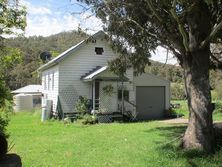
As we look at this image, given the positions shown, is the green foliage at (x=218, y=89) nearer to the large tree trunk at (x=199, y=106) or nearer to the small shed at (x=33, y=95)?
the small shed at (x=33, y=95)

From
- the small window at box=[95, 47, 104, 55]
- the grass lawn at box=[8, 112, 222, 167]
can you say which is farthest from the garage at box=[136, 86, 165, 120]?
the grass lawn at box=[8, 112, 222, 167]

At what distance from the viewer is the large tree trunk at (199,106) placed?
35.1 feet

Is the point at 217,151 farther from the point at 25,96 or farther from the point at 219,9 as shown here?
the point at 25,96

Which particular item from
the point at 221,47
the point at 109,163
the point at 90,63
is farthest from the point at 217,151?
the point at 90,63

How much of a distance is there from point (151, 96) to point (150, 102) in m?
0.47


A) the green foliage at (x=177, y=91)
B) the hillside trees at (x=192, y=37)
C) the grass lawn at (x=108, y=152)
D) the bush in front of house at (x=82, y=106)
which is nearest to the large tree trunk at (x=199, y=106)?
the hillside trees at (x=192, y=37)

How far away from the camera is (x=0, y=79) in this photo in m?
6.43

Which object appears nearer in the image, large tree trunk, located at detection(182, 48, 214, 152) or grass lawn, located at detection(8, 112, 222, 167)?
grass lawn, located at detection(8, 112, 222, 167)

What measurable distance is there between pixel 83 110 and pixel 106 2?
1058 cm

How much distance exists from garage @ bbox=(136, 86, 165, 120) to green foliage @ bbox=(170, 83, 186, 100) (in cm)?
2176

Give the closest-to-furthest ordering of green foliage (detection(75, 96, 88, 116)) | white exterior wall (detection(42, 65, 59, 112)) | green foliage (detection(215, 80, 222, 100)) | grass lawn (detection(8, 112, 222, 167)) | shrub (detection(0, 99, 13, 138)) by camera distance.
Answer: shrub (detection(0, 99, 13, 138)) < grass lawn (detection(8, 112, 222, 167)) < green foliage (detection(75, 96, 88, 116)) < white exterior wall (detection(42, 65, 59, 112)) < green foliage (detection(215, 80, 222, 100))

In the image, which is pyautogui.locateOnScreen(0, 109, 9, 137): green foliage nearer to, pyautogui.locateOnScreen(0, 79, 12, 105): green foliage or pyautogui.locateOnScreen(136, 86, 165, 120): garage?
pyautogui.locateOnScreen(0, 79, 12, 105): green foliage

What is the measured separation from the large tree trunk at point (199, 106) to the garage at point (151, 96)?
15.1 m

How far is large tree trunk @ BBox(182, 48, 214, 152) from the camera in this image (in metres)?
10.7
